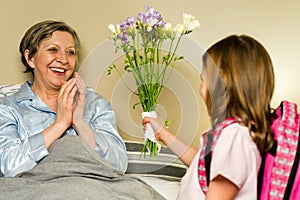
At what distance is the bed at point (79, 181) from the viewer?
63.1 inches

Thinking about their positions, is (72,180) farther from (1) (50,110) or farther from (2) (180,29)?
(2) (180,29)

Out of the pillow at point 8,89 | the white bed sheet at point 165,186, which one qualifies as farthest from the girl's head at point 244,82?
the pillow at point 8,89

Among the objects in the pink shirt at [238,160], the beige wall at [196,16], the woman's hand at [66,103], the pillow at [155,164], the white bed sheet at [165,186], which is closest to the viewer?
the pink shirt at [238,160]

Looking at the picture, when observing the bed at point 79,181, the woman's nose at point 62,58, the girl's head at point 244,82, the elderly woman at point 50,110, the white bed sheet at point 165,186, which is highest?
the girl's head at point 244,82

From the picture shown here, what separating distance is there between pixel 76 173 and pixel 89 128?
0.28 metres

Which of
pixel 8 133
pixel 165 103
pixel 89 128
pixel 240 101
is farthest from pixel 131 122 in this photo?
pixel 240 101

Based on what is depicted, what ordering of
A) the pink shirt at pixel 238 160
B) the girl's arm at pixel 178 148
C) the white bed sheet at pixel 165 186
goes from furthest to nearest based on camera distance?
the white bed sheet at pixel 165 186
the girl's arm at pixel 178 148
the pink shirt at pixel 238 160

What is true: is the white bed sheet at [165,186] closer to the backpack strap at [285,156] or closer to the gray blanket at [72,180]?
the gray blanket at [72,180]

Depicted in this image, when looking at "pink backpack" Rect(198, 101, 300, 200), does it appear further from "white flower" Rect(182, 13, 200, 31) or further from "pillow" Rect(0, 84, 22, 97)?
"pillow" Rect(0, 84, 22, 97)

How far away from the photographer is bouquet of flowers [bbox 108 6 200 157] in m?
2.03

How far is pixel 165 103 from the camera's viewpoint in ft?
7.63

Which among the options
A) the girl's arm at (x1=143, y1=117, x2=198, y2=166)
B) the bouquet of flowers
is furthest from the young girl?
the bouquet of flowers

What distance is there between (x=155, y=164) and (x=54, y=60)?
593 mm

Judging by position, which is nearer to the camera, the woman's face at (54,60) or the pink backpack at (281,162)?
the pink backpack at (281,162)
